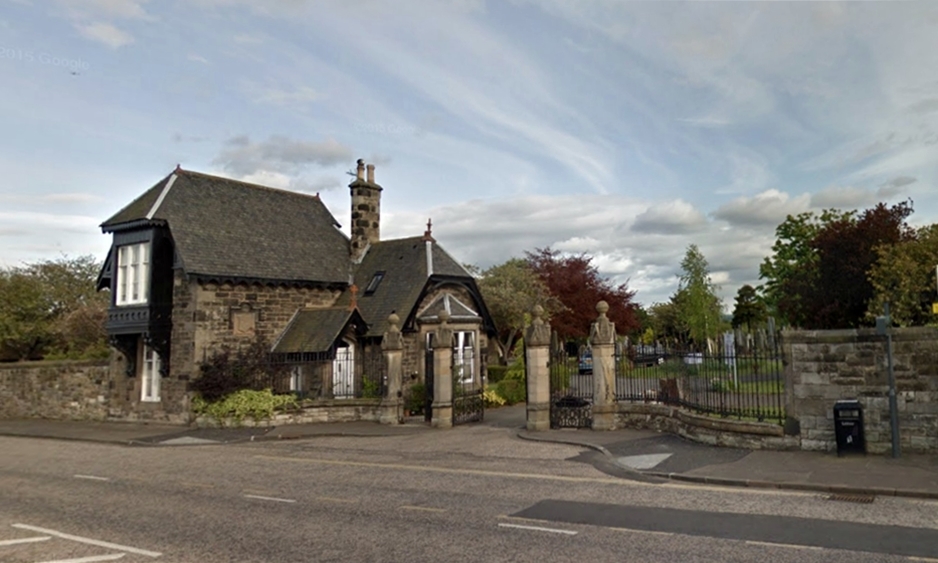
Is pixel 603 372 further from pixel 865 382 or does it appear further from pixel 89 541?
pixel 89 541

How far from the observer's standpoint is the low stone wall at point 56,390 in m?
25.1

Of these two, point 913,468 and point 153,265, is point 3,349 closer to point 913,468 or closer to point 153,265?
point 153,265

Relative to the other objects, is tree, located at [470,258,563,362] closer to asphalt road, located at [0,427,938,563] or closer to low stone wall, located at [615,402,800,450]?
low stone wall, located at [615,402,800,450]

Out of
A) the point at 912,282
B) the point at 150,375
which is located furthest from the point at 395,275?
the point at 912,282

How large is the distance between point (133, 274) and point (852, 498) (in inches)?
901

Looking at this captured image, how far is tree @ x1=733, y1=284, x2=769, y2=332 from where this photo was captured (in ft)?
276

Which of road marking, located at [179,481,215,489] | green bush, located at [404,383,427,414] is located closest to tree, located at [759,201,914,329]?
green bush, located at [404,383,427,414]

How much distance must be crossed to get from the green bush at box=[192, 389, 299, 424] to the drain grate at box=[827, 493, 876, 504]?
52.5 feet

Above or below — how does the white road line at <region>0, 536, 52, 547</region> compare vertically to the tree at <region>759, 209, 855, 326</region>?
below

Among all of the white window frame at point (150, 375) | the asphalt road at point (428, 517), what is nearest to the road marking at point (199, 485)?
the asphalt road at point (428, 517)

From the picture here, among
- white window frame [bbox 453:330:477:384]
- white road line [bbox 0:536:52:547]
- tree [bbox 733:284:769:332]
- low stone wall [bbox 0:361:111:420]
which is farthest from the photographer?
tree [bbox 733:284:769:332]

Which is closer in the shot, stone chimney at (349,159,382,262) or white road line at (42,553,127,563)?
white road line at (42,553,127,563)

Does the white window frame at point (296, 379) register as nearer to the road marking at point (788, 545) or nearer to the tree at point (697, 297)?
the road marking at point (788, 545)

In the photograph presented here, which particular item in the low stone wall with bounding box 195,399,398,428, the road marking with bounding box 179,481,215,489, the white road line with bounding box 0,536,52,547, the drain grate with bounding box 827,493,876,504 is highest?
the low stone wall with bounding box 195,399,398,428
